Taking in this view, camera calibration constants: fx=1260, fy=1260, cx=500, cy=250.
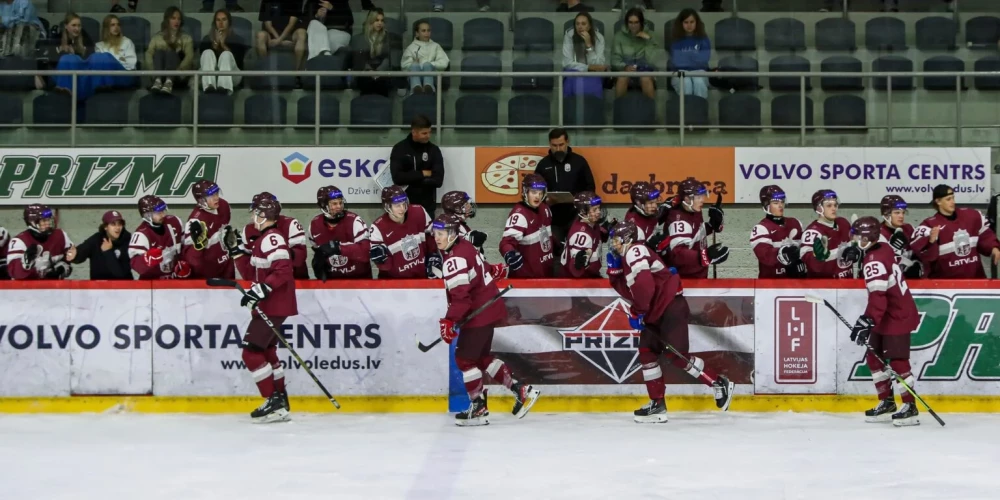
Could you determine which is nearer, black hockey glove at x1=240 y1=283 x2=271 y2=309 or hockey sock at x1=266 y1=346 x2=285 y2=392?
black hockey glove at x1=240 y1=283 x2=271 y2=309

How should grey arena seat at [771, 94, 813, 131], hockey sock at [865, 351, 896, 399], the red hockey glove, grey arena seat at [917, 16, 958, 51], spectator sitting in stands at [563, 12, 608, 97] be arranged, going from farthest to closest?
grey arena seat at [917, 16, 958, 51] < spectator sitting in stands at [563, 12, 608, 97] < grey arena seat at [771, 94, 813, 131] < hockey sock at [865, 351, 896, 399] < the red hockey glove

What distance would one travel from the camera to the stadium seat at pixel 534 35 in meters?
12.4

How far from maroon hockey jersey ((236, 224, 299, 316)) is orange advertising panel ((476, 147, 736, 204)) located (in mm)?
2726

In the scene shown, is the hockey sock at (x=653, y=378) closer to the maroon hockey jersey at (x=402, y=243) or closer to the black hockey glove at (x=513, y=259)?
the black hockey glove at (x=513, y=259)

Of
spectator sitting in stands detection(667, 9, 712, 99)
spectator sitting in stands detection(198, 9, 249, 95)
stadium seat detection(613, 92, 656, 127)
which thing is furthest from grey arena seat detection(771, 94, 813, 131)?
spectator sitting in stands detection(198, 9, 249, 95)

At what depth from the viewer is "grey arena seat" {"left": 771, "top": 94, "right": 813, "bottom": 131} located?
11492 mm

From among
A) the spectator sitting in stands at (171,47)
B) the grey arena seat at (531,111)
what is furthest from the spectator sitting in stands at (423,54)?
the spectator sitting in stands at (171,47)

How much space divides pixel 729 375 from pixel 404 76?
4.08m

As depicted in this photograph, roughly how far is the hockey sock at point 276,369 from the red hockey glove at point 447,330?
128 cm

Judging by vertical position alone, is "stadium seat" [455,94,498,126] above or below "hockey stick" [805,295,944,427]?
above

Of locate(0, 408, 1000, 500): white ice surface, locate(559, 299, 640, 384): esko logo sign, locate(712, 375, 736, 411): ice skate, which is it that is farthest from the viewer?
locate(559, 299, 640, 384): esko logo sign

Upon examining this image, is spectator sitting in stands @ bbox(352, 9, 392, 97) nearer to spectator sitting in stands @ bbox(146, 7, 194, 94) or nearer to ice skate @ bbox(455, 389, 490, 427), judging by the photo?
spectator sitting in stands @ bbox(146, 7, 194, 94)

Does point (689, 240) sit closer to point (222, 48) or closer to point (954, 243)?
point (954, 243)

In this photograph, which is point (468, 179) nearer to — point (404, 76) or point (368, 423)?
point (404, 76)
